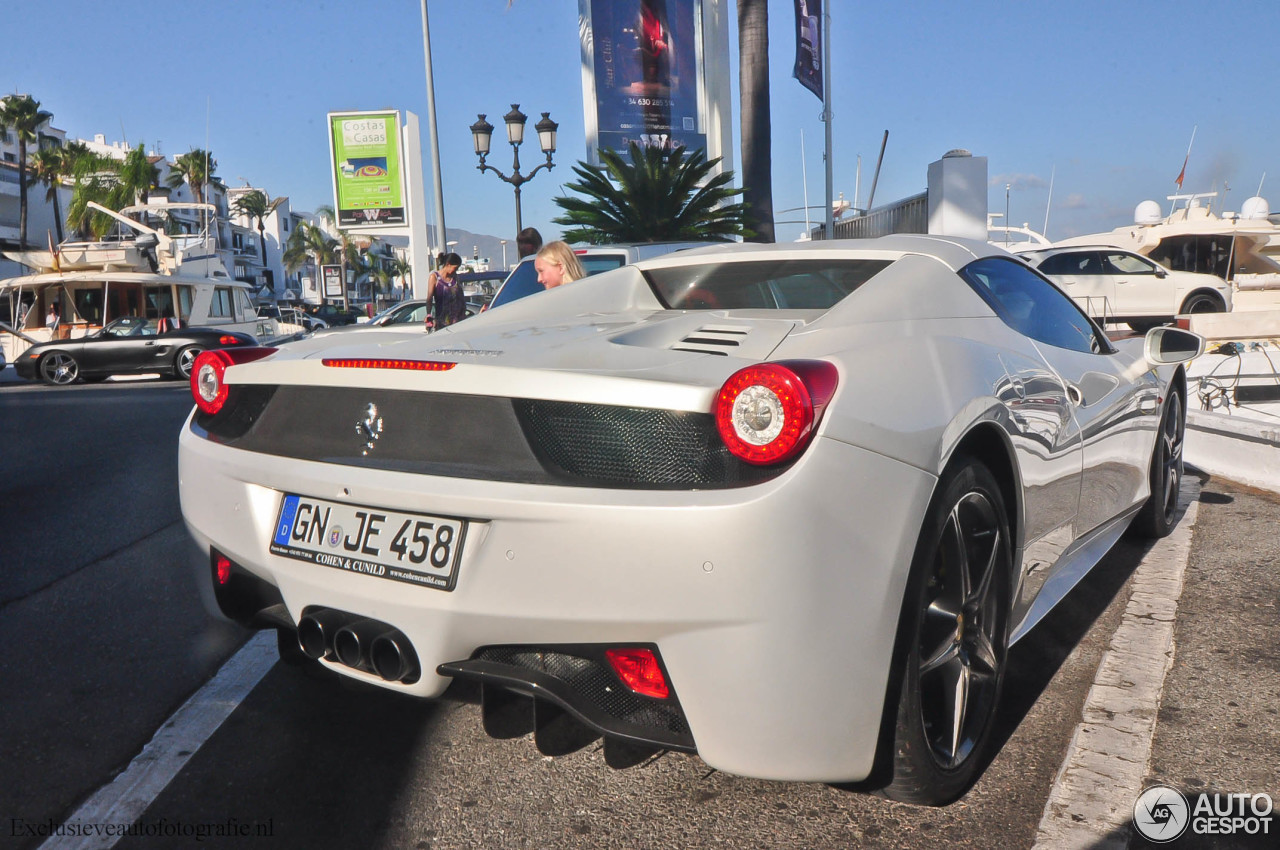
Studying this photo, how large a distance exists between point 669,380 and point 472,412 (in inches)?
17.6

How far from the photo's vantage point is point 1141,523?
4496 millimetres

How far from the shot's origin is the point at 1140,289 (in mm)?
17562

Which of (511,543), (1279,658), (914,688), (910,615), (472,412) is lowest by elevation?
(1279,658)

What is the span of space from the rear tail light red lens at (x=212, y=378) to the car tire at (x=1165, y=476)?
3.55 m

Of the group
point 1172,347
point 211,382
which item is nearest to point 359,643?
point 211,382

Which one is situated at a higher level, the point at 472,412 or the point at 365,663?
the point at 472,412

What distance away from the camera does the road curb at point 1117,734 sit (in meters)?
2.11

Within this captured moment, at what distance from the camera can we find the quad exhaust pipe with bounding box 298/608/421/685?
2.03 metres

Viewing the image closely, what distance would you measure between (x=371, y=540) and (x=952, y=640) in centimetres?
130

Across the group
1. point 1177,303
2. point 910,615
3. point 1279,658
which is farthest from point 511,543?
point 1177,303

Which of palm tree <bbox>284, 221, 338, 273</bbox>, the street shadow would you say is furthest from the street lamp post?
palm tree <bbox>284, 221, 338, 273</bbox>

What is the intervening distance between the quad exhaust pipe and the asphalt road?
0.44 ft

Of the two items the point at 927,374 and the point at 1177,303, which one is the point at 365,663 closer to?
the point at 927,374

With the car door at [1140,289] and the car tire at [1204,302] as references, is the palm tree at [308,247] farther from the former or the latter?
the car tire at [1204,302]
